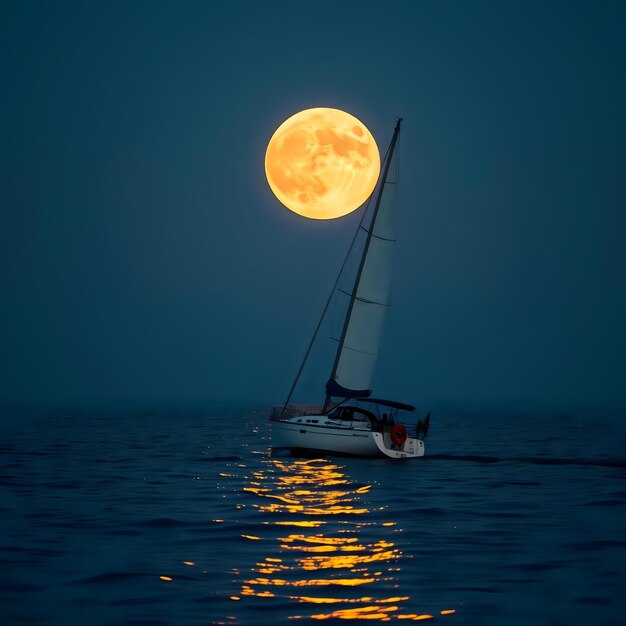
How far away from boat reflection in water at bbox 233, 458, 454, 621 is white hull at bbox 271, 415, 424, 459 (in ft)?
31.2

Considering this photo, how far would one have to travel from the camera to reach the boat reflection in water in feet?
55.1

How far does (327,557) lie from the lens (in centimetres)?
2138

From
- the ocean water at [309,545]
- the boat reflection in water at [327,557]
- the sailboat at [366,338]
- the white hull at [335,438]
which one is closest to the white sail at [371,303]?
the sailboat at [366,338]

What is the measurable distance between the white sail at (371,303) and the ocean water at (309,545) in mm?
8150

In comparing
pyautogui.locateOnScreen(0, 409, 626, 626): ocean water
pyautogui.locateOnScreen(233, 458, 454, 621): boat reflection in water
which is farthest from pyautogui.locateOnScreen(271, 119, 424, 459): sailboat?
pyautogui.locateOnScreen(233, 458, 454, 621): boat reflection in water

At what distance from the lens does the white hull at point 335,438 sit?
1843 inches

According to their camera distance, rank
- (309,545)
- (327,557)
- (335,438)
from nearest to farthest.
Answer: (327,557), (309,545), (335,438)

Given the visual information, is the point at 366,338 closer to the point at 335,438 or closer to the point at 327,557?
the point at 335,438

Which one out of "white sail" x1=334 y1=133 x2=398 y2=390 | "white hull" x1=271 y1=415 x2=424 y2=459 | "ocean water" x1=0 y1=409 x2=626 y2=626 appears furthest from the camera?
"white sail" x1=334 y1=133 x2=398 y2=390

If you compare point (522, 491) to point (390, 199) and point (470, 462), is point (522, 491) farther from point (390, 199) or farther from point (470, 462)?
point (390, 199)

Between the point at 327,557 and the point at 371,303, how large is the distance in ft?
110

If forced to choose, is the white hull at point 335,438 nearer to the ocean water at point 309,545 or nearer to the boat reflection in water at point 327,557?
the ocean water at point 309,545

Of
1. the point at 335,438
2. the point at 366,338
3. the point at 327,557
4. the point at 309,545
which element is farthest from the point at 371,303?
the point at 327,557

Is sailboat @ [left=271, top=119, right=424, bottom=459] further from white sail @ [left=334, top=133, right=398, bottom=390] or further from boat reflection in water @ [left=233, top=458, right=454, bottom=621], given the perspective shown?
boat reflection in water @ [left=233, top=458, right=454, bottom=621]
